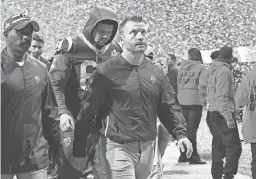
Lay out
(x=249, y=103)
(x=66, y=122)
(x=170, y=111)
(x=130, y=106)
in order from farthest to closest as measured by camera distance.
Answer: (x=249, y=103) → (x=66, y=122) → (x=170, y=111) → (x=130, y=106)

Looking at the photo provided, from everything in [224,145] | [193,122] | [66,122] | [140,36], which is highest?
[140,36]

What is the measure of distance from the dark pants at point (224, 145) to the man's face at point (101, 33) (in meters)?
3.49

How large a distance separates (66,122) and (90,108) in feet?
2.92

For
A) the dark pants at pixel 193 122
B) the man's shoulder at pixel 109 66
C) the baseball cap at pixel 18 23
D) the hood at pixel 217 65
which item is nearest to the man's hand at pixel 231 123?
the hood at pixel 217 65

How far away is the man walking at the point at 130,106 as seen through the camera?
18.0 feet

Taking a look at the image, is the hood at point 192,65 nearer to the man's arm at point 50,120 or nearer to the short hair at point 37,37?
the short hair at point 37,37

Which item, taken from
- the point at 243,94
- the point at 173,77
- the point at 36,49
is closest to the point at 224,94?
the point at 243,94

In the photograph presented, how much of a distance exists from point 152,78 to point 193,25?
142ft

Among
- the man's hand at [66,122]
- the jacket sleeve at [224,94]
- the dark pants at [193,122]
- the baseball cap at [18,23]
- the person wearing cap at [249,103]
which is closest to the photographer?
the baseball cap at [18,23]

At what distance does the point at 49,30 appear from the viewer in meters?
52.0

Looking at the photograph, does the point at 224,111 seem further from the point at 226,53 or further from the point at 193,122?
the point at 193,122

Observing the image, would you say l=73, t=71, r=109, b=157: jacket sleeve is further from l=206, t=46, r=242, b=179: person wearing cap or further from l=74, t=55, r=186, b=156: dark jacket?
l=206, t=46, r=242, b=179: person wearing cap

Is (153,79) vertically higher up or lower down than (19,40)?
lower down

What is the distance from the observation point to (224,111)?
9.78 m
